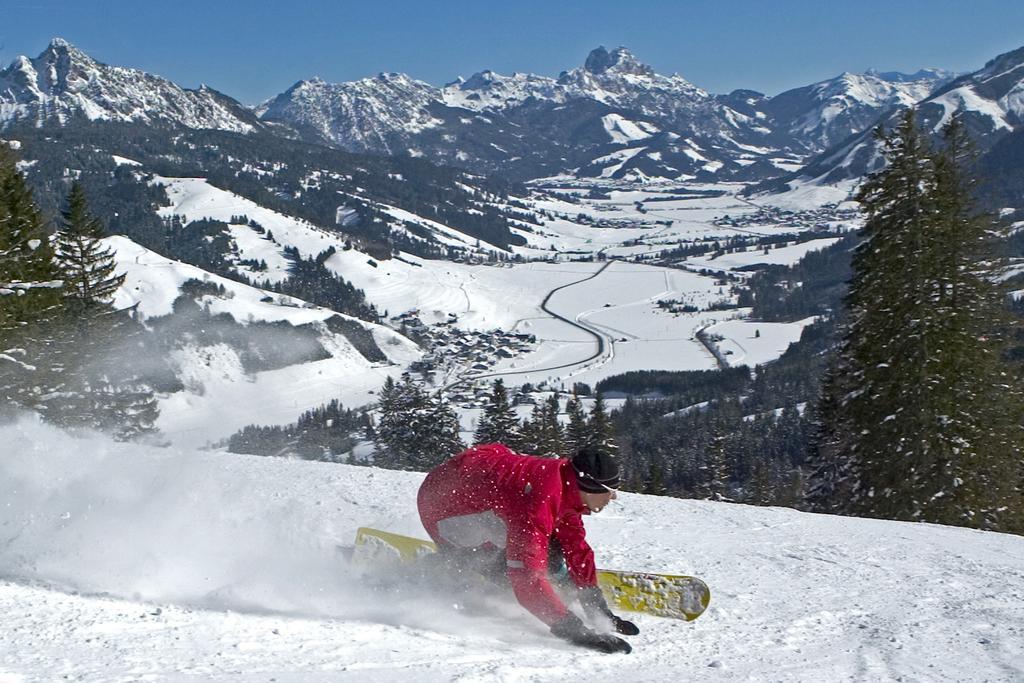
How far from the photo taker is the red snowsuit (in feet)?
17.5

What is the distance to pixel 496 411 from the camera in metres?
34.6

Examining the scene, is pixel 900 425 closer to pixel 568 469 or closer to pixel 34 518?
pixel 568 469

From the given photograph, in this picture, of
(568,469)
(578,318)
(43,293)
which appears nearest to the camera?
(568,469)

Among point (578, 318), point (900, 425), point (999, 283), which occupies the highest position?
point (578, 318)

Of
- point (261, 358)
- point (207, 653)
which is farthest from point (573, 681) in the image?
point (261, 358)

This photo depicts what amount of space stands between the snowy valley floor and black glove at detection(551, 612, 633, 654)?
0.11m

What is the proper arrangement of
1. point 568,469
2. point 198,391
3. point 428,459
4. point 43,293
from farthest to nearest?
point 198,391
point 428,459
point 43,293
point 568,469

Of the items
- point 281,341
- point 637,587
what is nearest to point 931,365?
point 637,587

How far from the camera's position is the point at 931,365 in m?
18.7

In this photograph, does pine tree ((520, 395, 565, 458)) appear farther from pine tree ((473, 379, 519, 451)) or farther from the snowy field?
the snowy field

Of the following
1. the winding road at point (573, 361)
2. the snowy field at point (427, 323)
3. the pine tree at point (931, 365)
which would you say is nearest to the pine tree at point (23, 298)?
the pine tree at point (931, 365)

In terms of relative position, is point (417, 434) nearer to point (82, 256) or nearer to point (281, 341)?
point (82, 256)

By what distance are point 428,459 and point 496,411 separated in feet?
12.0

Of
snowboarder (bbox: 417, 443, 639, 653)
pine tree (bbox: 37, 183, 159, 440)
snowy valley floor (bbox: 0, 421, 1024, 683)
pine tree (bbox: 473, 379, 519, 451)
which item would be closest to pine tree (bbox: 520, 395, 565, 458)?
pine tree (bbox: 473, 379, 519, 451)
